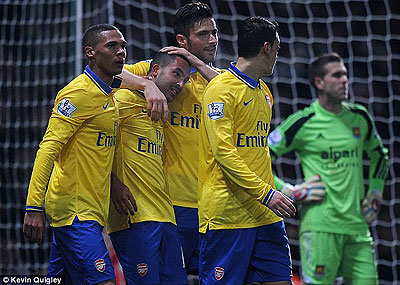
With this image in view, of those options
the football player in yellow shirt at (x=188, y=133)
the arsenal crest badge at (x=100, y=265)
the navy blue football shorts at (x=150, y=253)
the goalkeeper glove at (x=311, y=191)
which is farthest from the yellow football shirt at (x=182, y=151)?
the goalkeeper glove at (x=311, y=191)

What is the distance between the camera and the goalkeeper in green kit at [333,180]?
18.6ft

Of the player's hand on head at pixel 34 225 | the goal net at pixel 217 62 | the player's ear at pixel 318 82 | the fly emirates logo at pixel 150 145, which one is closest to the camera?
the player's hand on head at pixel 34 225

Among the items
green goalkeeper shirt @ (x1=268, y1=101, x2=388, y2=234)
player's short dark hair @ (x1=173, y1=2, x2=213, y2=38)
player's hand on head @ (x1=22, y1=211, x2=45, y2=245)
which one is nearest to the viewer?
player's hand on head @ (x1=22, y1=211, x2=45, y2=245)

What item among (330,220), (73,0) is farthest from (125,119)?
(73,0)

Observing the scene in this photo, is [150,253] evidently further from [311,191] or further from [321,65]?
[321,65]

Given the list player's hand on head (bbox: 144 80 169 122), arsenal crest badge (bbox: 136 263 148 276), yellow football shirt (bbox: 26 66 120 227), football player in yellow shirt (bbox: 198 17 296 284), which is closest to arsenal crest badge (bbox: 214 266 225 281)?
football player in yellow shirt (bbox: 198 17 296 284)

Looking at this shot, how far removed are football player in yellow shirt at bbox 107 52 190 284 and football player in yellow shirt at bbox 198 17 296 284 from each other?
8.6 inches

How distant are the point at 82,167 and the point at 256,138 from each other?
904 millimetres

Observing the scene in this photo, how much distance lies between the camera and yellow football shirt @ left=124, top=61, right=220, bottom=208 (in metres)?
4.64

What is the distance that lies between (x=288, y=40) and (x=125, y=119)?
4068mm

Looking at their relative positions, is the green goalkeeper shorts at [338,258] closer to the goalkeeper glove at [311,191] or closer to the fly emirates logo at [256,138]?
the goalkeeper glove at [311,191]

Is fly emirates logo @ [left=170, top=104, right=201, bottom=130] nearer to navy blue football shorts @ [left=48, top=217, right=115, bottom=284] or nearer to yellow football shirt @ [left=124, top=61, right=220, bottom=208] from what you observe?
yellow football shirt @ [left=124, top=61, right=220, bottom=208]

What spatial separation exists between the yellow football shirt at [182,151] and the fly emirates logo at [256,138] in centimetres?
53

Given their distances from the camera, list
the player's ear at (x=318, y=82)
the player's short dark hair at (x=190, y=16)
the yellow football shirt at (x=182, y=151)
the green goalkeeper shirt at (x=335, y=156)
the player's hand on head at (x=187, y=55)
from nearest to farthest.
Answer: the player's hand on head at (x=187, y=55), the yellow football shirt at (x=182, y=151), the player's short dark hair at (x=190, y=16), the green goalkeeper shirt at (x=335, y=156), the player's ear at (x=318, y=82)
